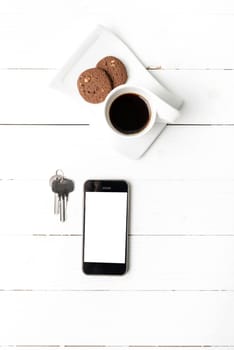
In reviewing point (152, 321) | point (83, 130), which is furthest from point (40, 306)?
point (83, 130)

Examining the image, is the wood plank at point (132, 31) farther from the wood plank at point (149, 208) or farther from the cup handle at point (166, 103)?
the wood plank at point (149, 208)

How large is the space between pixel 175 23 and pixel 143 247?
34cm

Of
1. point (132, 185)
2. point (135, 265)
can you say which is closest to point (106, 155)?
point (132, 185)

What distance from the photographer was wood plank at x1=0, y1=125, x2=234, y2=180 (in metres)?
0.64

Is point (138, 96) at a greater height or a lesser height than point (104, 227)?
greater

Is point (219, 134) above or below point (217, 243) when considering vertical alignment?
above

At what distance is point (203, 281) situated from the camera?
657 mm

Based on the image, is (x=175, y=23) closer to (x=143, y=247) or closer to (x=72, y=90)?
(x=72, y=90)

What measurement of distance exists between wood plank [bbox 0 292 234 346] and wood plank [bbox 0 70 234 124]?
0.88 feet

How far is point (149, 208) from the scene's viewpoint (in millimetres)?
650

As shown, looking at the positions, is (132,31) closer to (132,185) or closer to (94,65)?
(94,65)

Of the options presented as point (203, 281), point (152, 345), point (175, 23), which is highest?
point (175, 23)

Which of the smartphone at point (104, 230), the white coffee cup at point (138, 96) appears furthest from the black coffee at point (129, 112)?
the smartphone at point (104, 230)

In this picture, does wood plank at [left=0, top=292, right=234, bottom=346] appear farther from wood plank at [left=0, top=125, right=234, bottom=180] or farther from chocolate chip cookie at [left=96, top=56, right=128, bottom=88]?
chocolate chip cookie at [left=96, top=56, right=128, bottom=88]
